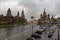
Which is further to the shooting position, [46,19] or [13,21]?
[46,19]

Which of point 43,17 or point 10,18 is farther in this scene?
point 43,17

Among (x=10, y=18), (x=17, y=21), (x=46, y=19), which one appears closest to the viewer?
(x=10, y=18)

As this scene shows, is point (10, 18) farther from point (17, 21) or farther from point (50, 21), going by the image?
point (50, 21)

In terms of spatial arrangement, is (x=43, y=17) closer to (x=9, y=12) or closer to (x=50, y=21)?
(x=50, y=21)

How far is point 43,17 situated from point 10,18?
3573 cm

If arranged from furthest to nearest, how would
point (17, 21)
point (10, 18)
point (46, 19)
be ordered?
point (46, 19) < point (17, 21) < point (10, 18)

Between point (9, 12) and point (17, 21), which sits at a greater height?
point (9, 12)

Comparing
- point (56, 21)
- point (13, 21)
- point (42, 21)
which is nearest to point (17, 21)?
point (13, 21)

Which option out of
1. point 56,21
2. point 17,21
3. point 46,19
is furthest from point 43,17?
point 17,21

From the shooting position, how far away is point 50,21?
5177 inches

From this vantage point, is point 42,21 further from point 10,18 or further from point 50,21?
point 10,18

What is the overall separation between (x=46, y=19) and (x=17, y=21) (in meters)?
29.4

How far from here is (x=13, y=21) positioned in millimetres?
119000

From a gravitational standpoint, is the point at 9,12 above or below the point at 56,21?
above
